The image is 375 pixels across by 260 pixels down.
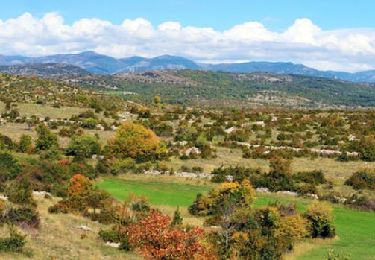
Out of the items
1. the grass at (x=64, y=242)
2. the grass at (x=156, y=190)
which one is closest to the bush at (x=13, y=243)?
the grass at (x=64, y=242)

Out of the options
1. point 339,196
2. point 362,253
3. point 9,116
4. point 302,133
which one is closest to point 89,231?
point 362,253

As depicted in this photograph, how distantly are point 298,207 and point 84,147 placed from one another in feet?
82.6

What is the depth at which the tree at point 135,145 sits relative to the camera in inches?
2323

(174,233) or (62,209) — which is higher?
(174,233)

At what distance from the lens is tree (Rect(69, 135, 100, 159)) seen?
5978 centimetres

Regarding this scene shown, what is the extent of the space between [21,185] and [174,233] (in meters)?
23.8

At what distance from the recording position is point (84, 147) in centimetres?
5997

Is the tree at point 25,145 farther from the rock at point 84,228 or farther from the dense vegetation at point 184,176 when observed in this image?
the rock at point 84,228

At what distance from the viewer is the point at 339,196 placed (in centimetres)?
4728

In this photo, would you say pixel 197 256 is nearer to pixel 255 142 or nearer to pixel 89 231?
pixel 89 231

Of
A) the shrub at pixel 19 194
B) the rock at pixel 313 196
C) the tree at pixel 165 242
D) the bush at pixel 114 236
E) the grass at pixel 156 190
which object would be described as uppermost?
the tree at pixel 165 242

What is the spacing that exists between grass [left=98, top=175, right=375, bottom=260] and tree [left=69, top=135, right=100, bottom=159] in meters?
6.94

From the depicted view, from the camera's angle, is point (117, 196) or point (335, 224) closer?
point (335, 224)

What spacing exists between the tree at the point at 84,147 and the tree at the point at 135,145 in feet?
5.55
